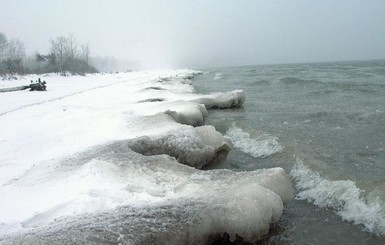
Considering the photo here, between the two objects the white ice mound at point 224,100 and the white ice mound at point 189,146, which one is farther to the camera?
the white ice mound at point 224,100

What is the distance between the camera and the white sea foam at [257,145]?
10.3 metres

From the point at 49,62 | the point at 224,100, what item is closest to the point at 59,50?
the point at 49,62

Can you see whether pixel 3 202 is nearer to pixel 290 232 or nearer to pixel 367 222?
pixel 290 232

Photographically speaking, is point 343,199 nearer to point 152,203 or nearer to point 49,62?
point 152,203

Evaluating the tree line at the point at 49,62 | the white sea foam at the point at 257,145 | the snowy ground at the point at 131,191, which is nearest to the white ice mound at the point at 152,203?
the snowy ground at the point at 131,191

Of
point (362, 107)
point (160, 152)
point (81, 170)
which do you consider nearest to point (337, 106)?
point (362, 107)

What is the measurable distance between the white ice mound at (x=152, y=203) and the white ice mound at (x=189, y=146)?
4.12 ft

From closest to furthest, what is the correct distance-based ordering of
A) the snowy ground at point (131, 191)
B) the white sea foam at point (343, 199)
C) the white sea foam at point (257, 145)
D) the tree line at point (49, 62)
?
the snowy ground at point (131, 191) → the white sea foam at point (343, 199) → the white sea foam at point (257, 145) → the tree line at point (49, 62)

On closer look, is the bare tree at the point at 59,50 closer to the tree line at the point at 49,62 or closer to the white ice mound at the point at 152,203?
the tree line at the point at 49,62

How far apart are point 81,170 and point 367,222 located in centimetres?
514

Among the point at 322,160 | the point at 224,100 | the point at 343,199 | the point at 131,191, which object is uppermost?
the point at 131,191

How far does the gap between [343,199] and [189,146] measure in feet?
11.5

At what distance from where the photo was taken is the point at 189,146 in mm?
8344

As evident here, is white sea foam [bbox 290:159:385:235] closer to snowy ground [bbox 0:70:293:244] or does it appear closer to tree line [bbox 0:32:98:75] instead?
snowy ground [bbox 0:70:293:244]
